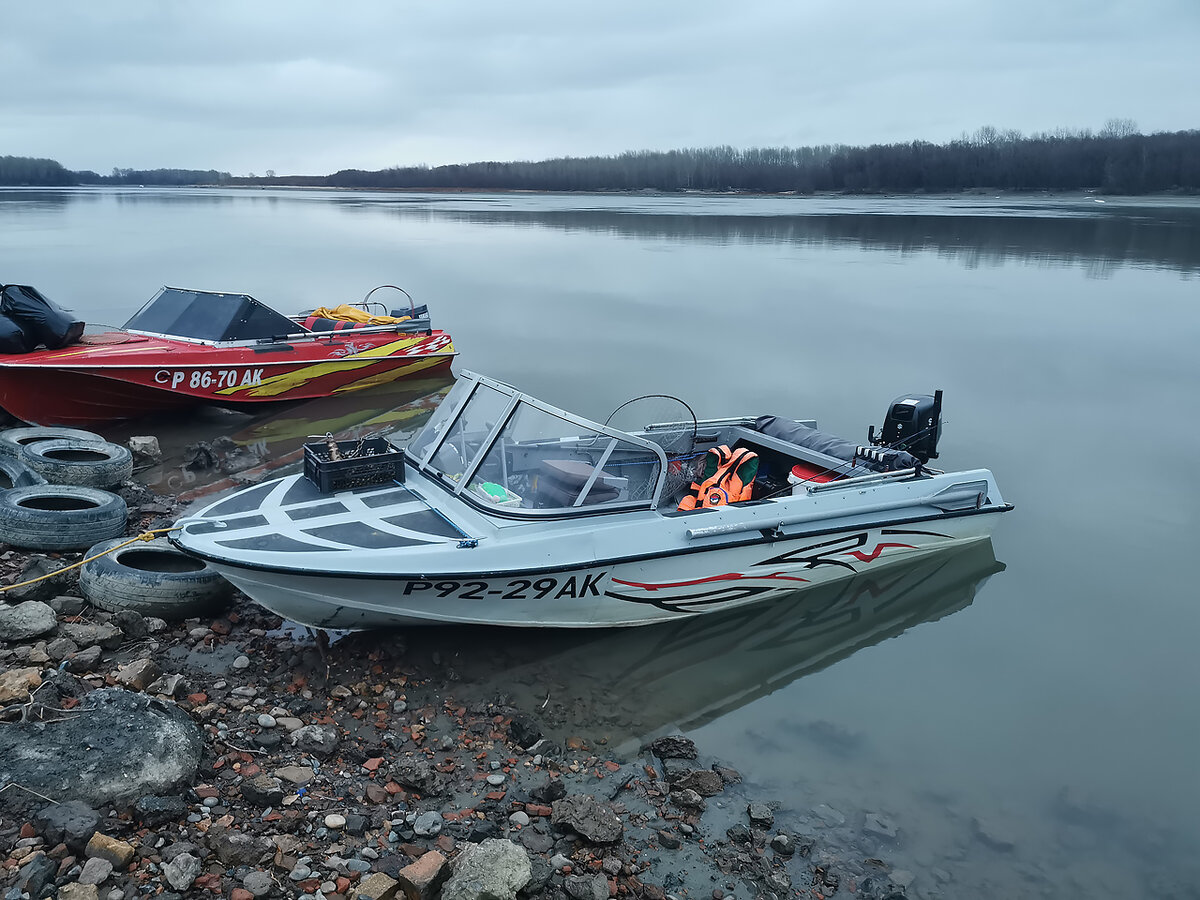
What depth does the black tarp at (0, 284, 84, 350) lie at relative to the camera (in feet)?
36.5

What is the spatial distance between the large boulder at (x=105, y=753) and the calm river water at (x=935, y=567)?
223 centimetres

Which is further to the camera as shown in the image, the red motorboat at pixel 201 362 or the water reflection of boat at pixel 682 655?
the red motorboat at pixel 201 362

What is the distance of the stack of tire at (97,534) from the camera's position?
20.8 ft

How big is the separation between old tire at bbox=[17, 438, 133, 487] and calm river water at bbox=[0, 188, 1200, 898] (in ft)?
8.28

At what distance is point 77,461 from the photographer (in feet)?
30.2

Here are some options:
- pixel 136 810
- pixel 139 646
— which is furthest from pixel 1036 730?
pixel 139 646

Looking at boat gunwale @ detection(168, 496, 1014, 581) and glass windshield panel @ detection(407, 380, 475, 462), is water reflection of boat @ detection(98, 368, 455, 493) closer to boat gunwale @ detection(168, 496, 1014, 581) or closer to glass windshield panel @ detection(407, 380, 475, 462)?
glass windshield panel @ detection(407, 380, 475, 462)

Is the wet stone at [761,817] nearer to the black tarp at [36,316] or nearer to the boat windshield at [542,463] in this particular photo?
the boat windshield at [542,463]

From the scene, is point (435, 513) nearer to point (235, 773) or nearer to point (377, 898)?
point (235, 773)

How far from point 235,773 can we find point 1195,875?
18.4 ft

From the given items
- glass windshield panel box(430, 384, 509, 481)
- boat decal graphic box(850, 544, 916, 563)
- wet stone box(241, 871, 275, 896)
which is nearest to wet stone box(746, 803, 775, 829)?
wet stone box(241, 871, 275, 896)

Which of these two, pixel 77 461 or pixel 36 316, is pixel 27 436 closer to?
pixel 77 461

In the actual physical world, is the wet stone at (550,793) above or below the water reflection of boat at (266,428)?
below

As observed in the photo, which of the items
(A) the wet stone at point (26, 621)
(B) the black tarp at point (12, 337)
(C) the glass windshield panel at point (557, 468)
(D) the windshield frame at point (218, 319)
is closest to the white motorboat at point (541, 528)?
(C) the glass windshield panel at point (557, 468)
